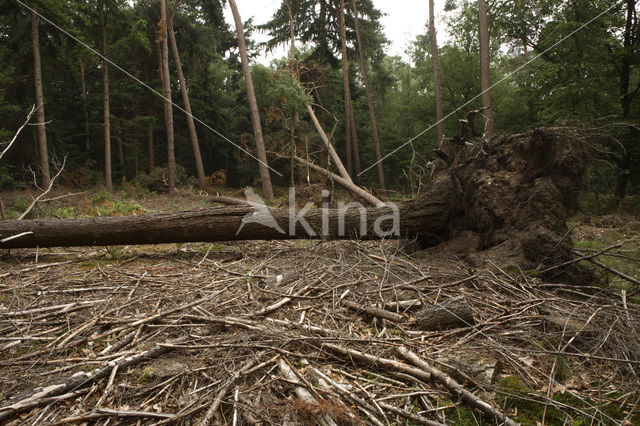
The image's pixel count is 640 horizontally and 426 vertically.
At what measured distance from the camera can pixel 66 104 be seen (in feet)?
64.9

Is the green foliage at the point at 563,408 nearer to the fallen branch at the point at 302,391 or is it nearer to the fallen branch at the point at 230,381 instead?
the fallen branch at the point at 302,391

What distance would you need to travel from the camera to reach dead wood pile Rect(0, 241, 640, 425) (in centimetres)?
188

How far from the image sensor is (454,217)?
5066 millimetres

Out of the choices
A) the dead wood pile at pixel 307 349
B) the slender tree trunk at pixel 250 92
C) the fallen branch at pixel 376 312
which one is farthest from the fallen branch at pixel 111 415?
the slender tree trunk at pixel 250 92

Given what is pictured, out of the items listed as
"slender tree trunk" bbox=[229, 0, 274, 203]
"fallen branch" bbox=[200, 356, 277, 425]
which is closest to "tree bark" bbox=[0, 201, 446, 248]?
"fallen branch" bbox=[200, 356, 277, 425]

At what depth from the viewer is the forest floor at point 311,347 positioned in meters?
1.87

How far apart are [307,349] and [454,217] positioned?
3.53 m

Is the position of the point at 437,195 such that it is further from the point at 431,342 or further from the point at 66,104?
the point at 66,104

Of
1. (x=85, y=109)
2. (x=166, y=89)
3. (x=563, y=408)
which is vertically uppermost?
(x=85, y=109)

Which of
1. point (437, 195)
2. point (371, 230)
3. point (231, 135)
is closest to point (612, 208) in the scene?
point (437, 195)

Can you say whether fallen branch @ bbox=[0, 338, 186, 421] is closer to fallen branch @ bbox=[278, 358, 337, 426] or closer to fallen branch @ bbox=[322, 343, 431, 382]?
fallen branch @ bbox=[278, 358, 337, 426]

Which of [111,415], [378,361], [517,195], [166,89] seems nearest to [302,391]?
[378,361]

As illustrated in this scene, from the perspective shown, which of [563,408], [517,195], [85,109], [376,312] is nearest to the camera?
[563,408]

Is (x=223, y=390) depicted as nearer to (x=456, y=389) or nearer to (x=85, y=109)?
(x=456, y=389)
